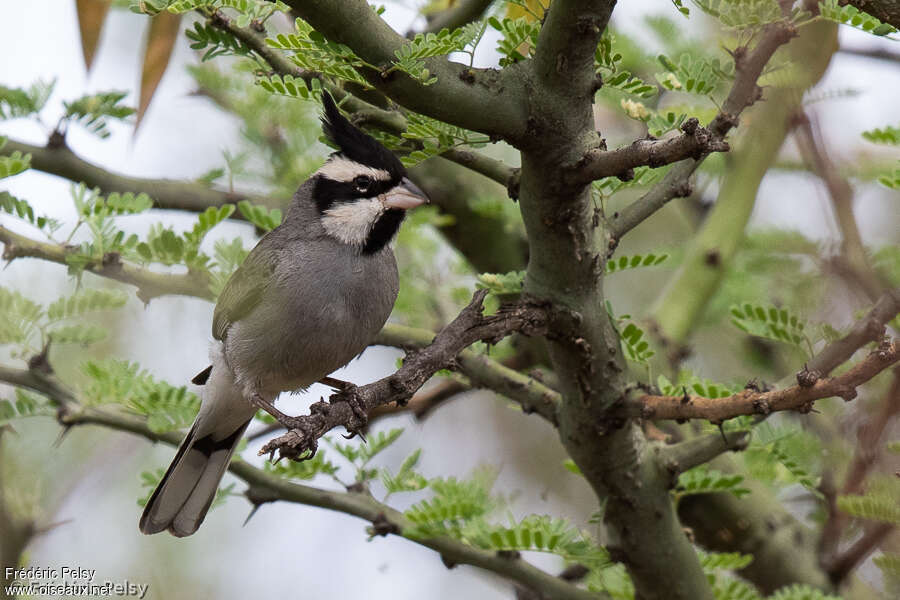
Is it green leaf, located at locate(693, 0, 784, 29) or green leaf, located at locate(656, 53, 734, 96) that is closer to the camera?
green leaf, located at locate(693, 0, 784, 29)

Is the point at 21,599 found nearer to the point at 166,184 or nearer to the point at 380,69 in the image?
the point at 166,184

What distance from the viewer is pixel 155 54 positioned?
4.47 metres

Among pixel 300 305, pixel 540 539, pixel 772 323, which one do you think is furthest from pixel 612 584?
pixel 300 305

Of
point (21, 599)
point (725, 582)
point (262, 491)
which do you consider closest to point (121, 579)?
point (21, 599)

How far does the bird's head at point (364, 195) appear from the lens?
12.9ft

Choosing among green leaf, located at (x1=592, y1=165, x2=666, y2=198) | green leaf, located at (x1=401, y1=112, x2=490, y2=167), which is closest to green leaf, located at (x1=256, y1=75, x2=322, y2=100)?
green leaf, located at (x1=401, y1=112, x2=490, y2=167)

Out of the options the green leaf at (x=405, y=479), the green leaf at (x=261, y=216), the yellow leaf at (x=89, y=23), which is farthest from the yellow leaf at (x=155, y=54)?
the green leaf at (x=405, y=479)

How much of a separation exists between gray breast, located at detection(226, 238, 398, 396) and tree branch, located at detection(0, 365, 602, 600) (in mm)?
418

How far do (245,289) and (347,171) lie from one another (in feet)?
2.08

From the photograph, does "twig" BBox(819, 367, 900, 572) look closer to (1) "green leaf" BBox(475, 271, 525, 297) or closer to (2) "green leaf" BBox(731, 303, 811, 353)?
(2) "green leaf" BBox(731, 303, 811, 353)

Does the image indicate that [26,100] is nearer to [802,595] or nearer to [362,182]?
[362,182]

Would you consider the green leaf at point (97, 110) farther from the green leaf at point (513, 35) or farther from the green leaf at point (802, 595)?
the green leaf at point (802, 595)

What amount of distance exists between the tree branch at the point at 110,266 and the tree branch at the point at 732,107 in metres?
1.82

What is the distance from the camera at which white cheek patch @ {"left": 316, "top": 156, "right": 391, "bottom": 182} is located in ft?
13.1
